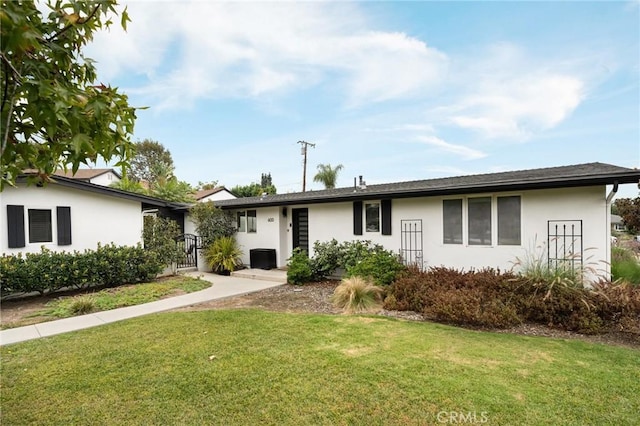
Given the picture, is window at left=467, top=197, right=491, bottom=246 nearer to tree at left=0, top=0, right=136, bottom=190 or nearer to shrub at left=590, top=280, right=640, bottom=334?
shrub at left=590, top=280, right=640, bottom=334

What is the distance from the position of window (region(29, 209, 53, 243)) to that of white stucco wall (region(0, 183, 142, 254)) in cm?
9

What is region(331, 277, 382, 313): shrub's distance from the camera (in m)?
6.53

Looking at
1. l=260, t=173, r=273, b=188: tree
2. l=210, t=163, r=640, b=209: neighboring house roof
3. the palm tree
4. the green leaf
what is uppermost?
l=260, t=173, r=273, b=188: tree

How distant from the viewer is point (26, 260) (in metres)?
7.69

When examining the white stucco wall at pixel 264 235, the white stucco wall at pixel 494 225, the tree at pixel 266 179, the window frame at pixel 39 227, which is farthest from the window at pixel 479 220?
the tree at pixel 266 179

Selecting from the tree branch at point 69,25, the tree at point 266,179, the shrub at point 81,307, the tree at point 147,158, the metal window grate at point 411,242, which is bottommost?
the shrub at point 81,307

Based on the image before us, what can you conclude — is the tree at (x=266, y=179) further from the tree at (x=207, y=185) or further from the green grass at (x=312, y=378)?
the green grass at (x=312, y=378)

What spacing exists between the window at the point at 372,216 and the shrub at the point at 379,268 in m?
1.16

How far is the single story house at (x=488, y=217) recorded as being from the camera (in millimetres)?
6438

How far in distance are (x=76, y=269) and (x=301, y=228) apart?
6.61 metres

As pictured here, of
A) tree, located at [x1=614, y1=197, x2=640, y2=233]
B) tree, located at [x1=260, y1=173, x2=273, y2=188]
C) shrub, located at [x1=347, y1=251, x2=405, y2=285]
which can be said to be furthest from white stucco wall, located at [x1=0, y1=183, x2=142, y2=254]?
tree, located at [x1=260, y1=173, x2=273, y2=188]

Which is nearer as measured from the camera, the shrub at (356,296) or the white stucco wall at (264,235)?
the shrub at (356,296)

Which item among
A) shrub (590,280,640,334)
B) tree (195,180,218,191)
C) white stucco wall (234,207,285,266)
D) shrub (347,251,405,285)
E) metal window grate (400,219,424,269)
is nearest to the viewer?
shrub (590,280,640,334)

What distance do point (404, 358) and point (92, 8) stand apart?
426cm
